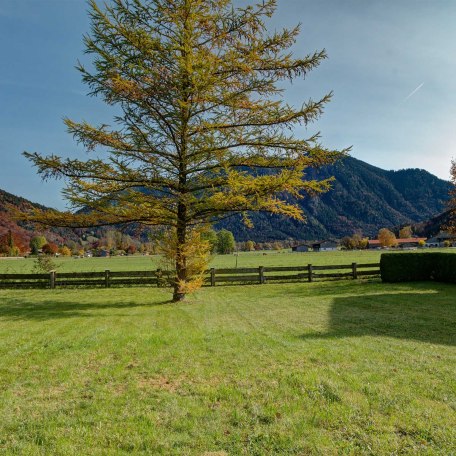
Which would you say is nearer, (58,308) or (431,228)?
(58,308)

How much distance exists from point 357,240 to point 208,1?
4735 inches

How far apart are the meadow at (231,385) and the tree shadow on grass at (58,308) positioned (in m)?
0.66

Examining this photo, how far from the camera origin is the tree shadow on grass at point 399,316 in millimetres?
7957

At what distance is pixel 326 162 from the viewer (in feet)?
44.6

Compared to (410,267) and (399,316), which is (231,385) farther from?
(410,267)

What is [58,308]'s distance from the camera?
12922 millimetres

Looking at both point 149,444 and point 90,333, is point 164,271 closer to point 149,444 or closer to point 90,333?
point 90,333

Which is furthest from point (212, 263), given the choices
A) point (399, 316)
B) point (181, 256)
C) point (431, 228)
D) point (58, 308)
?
point (431, 228)

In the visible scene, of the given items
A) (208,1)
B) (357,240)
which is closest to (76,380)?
(208,1)

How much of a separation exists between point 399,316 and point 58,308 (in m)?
11.8

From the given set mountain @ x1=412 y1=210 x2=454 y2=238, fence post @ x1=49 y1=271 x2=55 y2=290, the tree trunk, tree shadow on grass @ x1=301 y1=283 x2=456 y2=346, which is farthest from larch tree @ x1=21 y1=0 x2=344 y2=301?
mountain @ x1=412 y1=210 x2=454 y2=238

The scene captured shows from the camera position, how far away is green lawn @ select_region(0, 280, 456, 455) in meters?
3.49

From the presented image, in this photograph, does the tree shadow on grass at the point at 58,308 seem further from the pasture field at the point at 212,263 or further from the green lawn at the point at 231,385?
the pasture field at the point at 212,263

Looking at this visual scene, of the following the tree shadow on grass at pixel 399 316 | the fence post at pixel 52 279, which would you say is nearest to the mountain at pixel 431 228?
the tree shadow on grass at pixel 399 316
